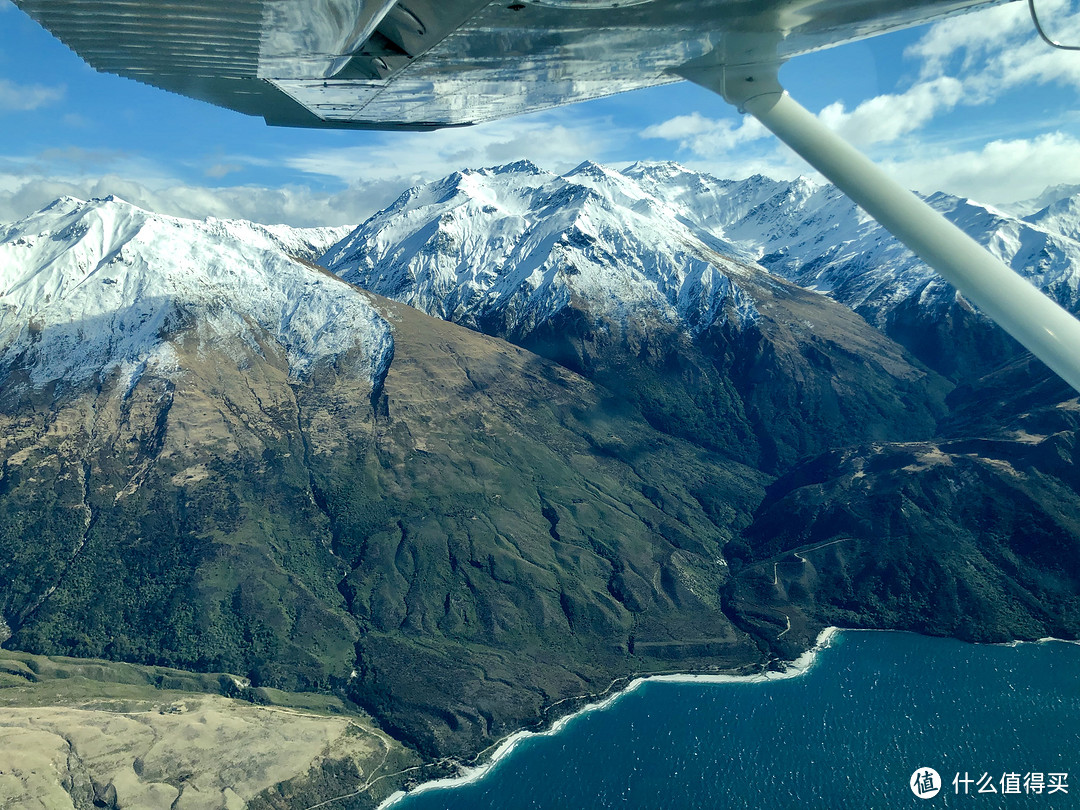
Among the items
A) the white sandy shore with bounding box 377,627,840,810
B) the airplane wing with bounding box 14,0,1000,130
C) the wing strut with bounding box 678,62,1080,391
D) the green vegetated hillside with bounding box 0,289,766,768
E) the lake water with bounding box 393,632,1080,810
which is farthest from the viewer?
the green vegetated hillside with bounding box 0,289,766,768

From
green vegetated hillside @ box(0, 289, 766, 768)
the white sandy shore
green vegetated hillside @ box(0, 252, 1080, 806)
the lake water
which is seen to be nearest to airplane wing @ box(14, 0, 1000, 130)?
the lake water

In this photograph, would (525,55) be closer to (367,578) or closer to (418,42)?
(418,42)

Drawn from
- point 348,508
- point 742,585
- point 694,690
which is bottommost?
point 694,690

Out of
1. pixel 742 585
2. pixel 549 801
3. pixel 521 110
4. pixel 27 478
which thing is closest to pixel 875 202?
pixel 521 110

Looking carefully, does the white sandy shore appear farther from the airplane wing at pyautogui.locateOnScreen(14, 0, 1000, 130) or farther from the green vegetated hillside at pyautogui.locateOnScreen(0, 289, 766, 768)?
the airplane wing at pyautogui.locateOnScreen(14, 0, 1000, 130)

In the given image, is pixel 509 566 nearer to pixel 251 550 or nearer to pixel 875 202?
pixel 251 550

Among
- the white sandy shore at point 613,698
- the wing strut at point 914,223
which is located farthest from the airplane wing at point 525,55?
the white sandy shore at point 613,698
